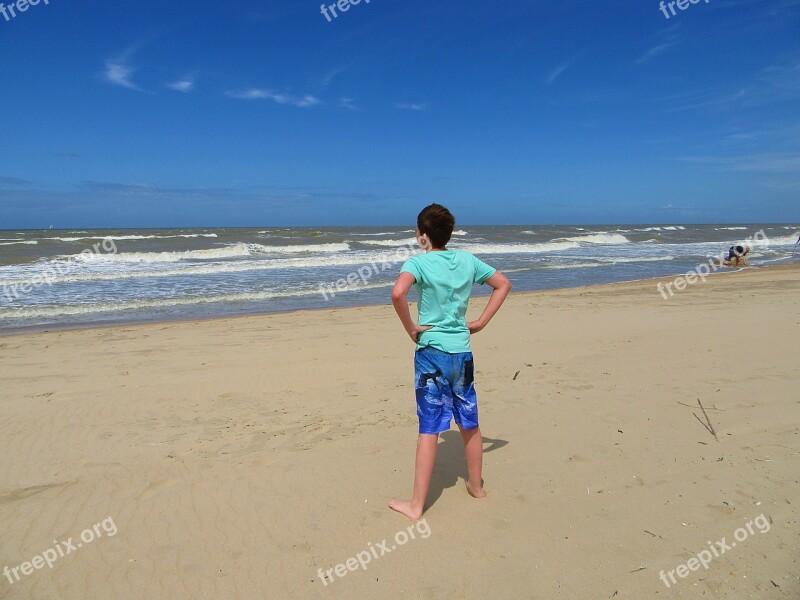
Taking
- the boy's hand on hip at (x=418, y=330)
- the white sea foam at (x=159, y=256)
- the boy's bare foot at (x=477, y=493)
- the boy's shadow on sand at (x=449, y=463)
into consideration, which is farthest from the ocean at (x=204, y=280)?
the boy's hand on hip at (x=418, y=330)

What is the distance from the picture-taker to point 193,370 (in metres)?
7.02

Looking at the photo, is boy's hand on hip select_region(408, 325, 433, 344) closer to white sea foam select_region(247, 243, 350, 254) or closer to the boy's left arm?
the boy's left arm

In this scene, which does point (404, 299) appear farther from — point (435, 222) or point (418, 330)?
point (435, 222)

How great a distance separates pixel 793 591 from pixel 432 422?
6.11 ft

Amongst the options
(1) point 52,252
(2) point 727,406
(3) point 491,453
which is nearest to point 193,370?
(3) point 491,453

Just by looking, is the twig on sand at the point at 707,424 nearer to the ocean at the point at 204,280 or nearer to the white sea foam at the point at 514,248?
the ocean at the point at 204,280

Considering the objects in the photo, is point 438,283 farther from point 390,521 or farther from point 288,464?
point 288,464

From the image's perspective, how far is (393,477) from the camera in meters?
3.77

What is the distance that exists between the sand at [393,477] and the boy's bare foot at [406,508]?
6 cm

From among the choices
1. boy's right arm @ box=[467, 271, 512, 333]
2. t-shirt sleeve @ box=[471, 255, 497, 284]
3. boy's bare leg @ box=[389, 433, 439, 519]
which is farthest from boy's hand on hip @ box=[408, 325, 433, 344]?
boy's bare leg @ box=[389, 433, 439, 519]

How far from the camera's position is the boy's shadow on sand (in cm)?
364

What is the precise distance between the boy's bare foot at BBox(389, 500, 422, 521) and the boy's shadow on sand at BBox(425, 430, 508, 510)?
0.15 m

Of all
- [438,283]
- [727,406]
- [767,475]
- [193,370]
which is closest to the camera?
[438,283]

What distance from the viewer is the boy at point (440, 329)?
10.0 feet
